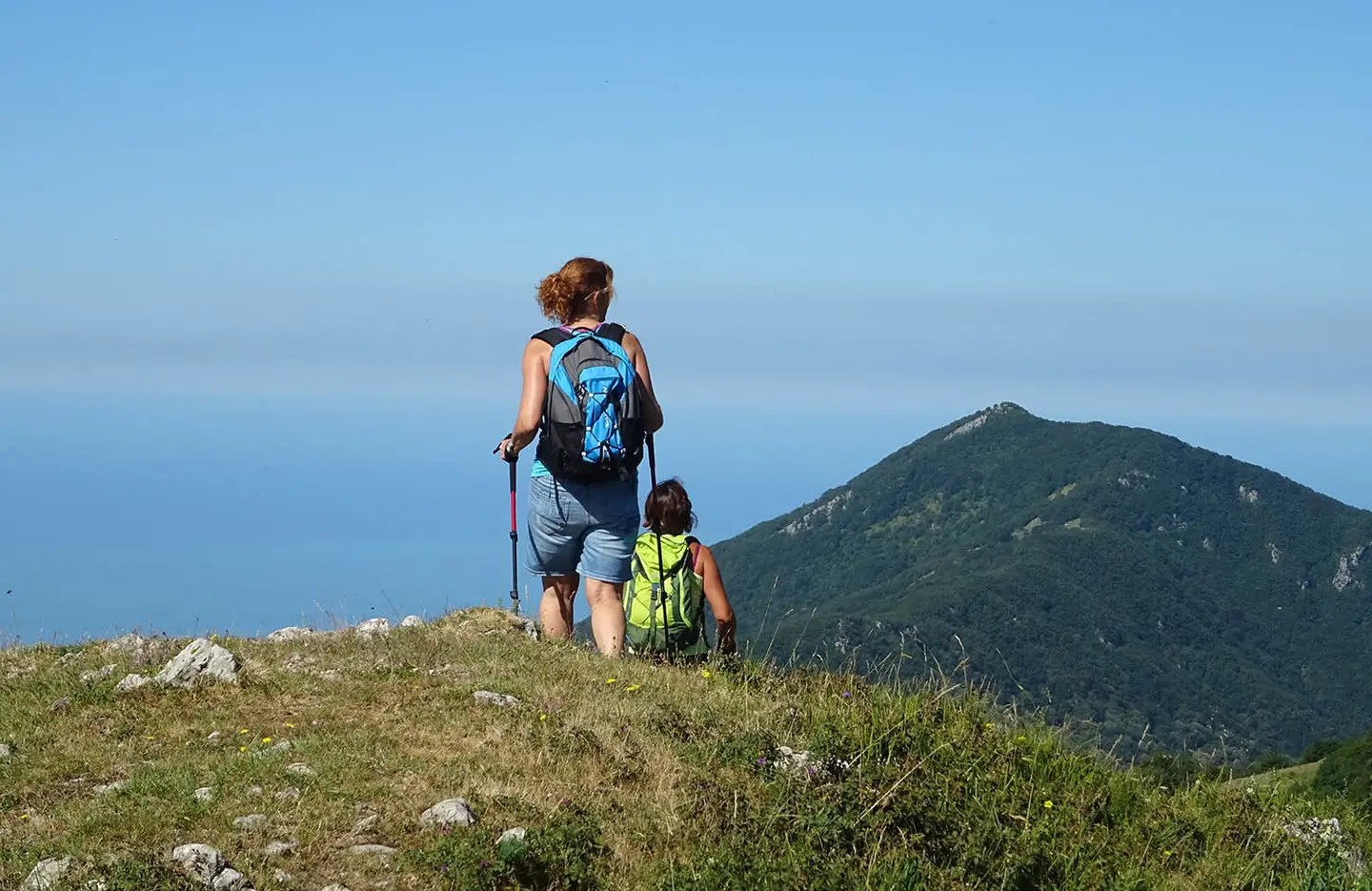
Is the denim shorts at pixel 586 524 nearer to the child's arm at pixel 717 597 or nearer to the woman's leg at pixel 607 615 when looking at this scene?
the woman's leg at pixel 607 615

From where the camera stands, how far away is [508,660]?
8336 millimetres

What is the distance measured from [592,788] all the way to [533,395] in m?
2.99

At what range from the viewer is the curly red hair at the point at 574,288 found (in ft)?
28.1

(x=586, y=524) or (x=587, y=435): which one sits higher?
(x=587, y=435)

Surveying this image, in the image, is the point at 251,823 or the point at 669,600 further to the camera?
the point at 669,600

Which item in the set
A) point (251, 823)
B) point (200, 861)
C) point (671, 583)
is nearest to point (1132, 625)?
point (671, 583)

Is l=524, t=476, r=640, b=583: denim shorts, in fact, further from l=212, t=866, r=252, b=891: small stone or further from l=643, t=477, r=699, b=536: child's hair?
l=212, t=866, r=252, b=891: small stone

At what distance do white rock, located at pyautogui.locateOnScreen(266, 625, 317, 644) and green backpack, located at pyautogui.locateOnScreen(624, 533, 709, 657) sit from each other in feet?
7.56

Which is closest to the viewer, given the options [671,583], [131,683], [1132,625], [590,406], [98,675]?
[131,683]

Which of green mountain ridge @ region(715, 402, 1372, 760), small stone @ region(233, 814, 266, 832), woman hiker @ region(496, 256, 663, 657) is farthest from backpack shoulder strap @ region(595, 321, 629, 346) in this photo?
green mountain ridge @ region(715, 402, 1372, 760)

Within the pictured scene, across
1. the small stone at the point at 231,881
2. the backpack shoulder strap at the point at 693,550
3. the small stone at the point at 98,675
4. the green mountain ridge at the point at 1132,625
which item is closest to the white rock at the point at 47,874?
the small stone at the point at 231,881

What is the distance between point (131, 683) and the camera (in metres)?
7.81

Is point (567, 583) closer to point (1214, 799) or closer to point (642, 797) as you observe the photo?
point (642, 797)

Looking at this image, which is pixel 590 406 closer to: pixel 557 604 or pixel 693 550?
pixel 693 550
